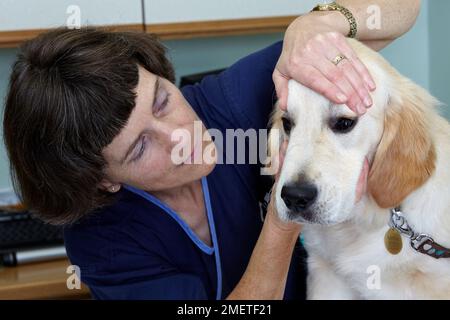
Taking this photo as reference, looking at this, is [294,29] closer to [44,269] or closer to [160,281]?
[160,281]

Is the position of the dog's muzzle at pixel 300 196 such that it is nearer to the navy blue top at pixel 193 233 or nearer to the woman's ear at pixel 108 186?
the navy blue top at pixel 193 233

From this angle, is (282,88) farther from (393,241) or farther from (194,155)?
(393,241)

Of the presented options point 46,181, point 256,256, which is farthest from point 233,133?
point 46,181

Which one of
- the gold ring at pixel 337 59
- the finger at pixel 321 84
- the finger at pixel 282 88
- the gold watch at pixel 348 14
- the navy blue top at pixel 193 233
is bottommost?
the navy blue top at pixel 193 233

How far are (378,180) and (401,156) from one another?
6 cm

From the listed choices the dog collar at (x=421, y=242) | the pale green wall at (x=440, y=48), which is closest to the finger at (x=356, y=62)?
the dog collar at (x=421, y=242)

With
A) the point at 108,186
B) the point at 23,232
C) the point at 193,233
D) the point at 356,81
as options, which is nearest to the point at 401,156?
the point at 356,81

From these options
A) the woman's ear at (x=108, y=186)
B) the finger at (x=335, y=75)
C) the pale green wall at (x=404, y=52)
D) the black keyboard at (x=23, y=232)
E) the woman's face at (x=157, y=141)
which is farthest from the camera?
the pale green wall at (x=404, y=52)

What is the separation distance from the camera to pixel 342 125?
108 centimetres

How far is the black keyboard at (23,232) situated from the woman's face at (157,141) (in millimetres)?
766

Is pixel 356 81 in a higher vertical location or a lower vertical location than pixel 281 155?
higher

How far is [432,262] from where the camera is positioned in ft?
3.80

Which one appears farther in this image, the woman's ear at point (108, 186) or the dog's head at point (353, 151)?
the woman's ear at point (108, 186)

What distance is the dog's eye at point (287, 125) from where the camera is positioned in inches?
45.0
